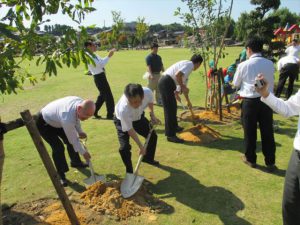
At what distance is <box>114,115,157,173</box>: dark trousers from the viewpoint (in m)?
5.11

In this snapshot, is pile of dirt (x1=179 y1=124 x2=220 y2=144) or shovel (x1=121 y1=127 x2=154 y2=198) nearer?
shovel (x1=121 y1=127 x2=154 y2=198)

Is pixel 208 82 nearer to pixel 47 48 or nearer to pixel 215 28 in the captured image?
pixel 215 28

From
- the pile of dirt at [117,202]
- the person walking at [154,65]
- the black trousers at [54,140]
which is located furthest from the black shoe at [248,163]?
the person walking at [154,65]

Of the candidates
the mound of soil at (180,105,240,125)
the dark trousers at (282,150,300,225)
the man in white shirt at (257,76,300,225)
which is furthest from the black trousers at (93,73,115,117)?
the dark trousers at (282,150,300,225)

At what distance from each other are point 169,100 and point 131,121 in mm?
2103

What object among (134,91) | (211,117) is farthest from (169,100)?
(134,91)

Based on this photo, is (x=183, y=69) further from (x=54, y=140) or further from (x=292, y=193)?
(x=292, y=193)

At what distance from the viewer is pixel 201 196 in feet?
15.5

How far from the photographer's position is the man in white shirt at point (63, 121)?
455cm

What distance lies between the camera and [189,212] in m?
4.33

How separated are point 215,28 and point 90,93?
21.2 feet

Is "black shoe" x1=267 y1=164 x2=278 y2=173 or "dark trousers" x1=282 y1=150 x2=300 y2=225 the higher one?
"dark trousers" x1=282 y1=150 x2=300 y2=225

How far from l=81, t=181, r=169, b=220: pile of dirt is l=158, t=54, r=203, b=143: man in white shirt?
2399mm

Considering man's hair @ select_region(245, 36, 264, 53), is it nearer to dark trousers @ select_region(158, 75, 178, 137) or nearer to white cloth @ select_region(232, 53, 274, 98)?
white cloth @ select_region(232, 53, 274, 98)
